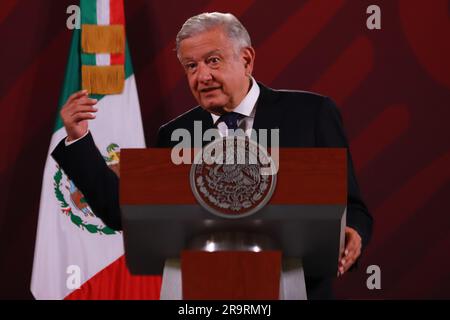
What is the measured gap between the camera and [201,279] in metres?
1.51

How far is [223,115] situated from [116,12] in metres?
1.91

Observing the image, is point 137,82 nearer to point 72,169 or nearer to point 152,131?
point 152,131

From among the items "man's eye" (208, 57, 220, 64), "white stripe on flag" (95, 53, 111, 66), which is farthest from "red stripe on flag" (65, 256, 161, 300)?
"man's eye" (208, 57, 220, 64)

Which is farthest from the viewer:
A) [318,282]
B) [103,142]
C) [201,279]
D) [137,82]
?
[137,82]

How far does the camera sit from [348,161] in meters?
2.09

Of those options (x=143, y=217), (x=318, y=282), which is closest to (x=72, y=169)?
(x=143, y=217)

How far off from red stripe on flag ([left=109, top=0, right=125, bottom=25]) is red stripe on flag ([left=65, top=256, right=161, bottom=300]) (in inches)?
44.2

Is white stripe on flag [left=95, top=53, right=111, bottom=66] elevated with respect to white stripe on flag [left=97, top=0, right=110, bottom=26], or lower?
lower

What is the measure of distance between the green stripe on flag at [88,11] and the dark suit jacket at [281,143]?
1792 millimetres

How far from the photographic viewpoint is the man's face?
82.7 inches

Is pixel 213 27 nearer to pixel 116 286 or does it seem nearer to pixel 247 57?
pixel 247 57

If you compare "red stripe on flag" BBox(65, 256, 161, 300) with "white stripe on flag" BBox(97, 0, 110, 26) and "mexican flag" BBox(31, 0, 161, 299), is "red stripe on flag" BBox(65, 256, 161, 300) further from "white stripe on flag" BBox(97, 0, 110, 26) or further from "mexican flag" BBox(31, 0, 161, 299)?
"white stripe on flag" BBox(97, 0, 110, 26)

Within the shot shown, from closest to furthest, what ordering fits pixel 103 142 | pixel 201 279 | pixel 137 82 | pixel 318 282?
pixel 201 279 < pixel 318 282 < pixel 103 142 < pixel 137 82
